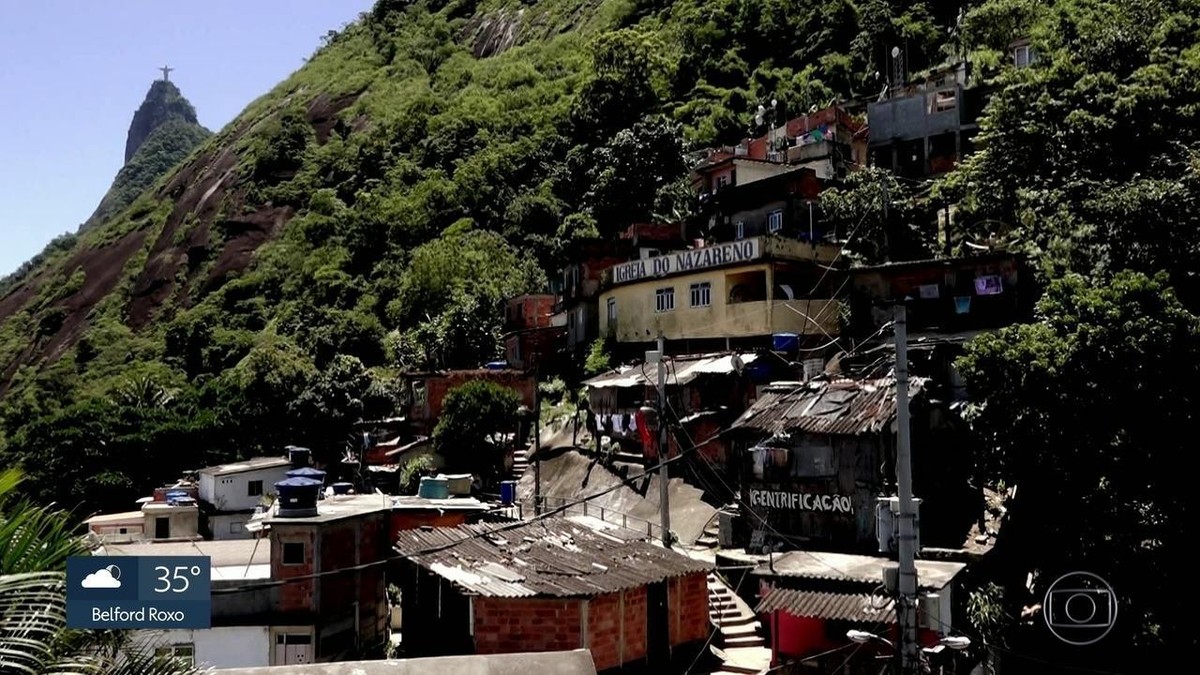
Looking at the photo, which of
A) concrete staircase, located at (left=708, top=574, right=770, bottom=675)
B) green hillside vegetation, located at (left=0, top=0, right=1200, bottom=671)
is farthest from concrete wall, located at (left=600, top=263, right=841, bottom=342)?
concrete staircase, located at (left=708, top=574, right=770, bottom=675)

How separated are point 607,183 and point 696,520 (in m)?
33.6

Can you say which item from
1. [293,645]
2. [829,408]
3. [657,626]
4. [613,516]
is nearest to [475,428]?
[613,516]

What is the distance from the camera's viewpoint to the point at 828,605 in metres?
17.4

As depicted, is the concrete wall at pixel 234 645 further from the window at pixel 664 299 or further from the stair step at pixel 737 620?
the window at pixel 664 299

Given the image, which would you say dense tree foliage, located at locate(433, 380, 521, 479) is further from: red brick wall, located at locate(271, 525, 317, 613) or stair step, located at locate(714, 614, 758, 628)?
stair step, located at locate(714, 614, 758, 628)

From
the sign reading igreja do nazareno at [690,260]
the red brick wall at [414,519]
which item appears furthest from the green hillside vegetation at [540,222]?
the red brick wall at [414,519]

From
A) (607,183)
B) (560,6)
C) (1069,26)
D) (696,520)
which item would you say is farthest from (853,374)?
(560,6)

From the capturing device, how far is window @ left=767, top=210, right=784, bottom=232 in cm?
3650

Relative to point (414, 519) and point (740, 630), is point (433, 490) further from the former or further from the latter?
point (740, 630)

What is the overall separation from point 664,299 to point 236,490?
18.3m

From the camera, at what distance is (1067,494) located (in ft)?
59.7

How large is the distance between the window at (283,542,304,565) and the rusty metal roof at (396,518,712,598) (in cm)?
265
